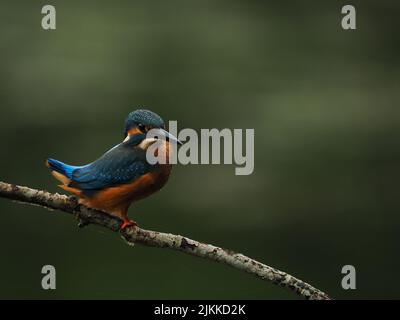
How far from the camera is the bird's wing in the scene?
3762mm

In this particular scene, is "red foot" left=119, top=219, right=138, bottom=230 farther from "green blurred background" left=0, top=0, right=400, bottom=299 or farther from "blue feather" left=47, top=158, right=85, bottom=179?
"green blurred background" left=0, top=0, right=400, bottom=299

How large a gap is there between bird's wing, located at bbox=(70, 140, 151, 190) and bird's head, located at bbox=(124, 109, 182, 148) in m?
0.07

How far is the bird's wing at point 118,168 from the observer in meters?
3.76

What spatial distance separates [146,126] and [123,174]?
0.80 ft

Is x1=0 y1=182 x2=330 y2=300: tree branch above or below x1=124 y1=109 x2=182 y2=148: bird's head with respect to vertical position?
below

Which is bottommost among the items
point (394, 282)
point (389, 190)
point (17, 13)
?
point (394, 282)

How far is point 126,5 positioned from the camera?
18.3 meters

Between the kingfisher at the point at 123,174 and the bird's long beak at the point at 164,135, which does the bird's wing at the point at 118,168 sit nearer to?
the kingfisher at the point at 123,174

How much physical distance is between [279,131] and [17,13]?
18.2 ft

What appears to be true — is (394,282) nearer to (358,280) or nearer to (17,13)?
(358,280)

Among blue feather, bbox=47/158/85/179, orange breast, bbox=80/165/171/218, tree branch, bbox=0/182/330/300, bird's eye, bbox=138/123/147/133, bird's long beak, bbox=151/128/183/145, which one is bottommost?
tree branch, bbox=0/182/330/300

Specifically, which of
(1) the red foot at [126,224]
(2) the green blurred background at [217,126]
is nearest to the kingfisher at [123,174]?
(1) the red foot at [126,224]

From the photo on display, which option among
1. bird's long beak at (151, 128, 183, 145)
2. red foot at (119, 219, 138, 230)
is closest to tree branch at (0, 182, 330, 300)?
red foot at (119, 219, 138, 230)

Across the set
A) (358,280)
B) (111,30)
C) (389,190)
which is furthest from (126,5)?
(358,280)
